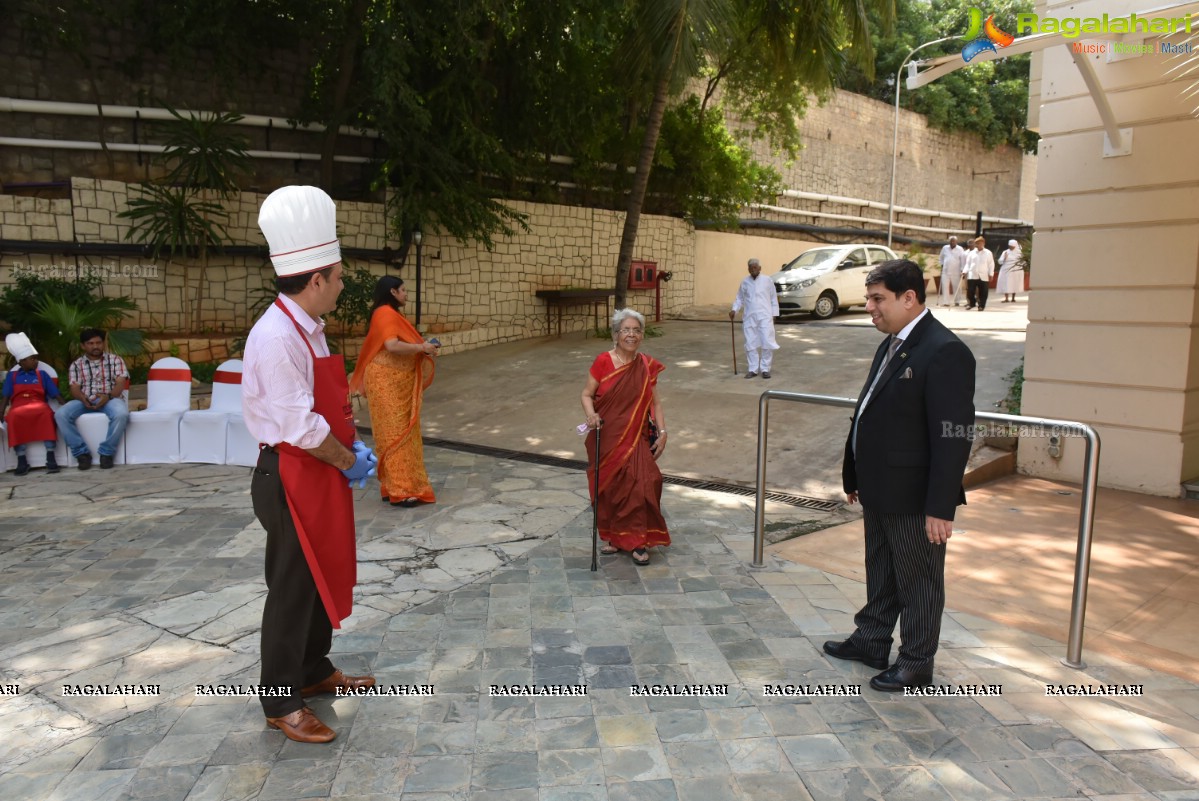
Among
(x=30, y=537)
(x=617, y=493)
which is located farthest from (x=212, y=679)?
(x=30, y=537)

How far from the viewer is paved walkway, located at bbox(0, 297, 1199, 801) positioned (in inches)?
110

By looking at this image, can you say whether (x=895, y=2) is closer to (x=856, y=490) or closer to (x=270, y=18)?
(x=270, y=18)

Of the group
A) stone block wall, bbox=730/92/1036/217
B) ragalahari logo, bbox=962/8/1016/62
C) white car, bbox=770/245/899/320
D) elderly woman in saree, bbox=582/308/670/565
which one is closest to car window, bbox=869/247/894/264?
white car, bbox=770/245/899/320

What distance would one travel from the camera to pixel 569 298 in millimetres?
14430

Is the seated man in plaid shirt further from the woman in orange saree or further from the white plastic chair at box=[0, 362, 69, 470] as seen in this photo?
the woman in orange saree

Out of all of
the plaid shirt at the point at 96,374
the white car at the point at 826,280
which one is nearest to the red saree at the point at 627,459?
the plaid shirt at the point at 96,374

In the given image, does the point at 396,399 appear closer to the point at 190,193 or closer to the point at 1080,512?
the point at 1080,512

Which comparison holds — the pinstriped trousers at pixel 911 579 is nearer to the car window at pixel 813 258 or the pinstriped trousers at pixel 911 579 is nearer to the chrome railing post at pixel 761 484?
the chrome railing post at pixel 761 484

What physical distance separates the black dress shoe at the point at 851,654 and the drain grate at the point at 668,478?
2038mm

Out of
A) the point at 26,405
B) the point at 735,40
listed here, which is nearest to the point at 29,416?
the point at 26,405

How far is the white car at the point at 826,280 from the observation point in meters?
15.8

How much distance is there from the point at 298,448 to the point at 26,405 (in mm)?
5501

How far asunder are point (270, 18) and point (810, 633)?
11877mm

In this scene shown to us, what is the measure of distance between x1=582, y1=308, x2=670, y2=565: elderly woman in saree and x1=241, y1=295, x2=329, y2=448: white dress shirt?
2251mm
